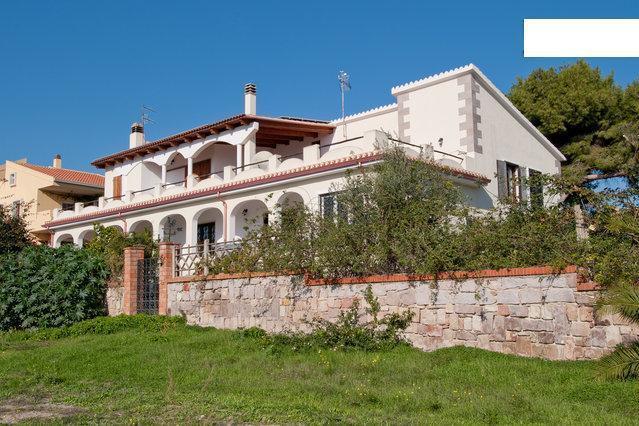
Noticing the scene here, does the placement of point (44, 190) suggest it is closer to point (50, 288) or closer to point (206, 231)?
point (206, 231)

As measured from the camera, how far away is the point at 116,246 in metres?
20.7

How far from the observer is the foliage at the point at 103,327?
16.6m

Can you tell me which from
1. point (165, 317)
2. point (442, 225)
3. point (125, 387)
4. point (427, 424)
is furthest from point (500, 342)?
point (165, 317)

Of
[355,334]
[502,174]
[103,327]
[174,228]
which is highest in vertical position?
[502,174]

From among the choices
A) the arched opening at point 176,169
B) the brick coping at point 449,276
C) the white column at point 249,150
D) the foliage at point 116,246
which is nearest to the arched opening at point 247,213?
the white column at point 249,150

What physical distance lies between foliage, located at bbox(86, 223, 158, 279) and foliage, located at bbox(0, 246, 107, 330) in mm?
335

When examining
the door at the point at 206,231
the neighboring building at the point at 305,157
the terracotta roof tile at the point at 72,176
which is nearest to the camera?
the neighboring building at the point at 305,157

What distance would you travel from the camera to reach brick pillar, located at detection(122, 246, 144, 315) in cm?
1870

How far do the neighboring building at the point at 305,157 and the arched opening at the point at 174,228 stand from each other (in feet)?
0.15

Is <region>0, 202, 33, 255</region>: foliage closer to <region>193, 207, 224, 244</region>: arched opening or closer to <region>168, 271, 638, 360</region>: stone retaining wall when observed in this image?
<region>193, 207, 224, 244</region>: arched opening

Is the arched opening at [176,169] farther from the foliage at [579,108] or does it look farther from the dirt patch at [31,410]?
the dirt patch at [31,410]

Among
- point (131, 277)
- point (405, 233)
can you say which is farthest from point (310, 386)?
point (131, 277)

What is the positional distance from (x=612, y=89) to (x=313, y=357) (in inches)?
880

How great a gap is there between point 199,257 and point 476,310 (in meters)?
8.80
